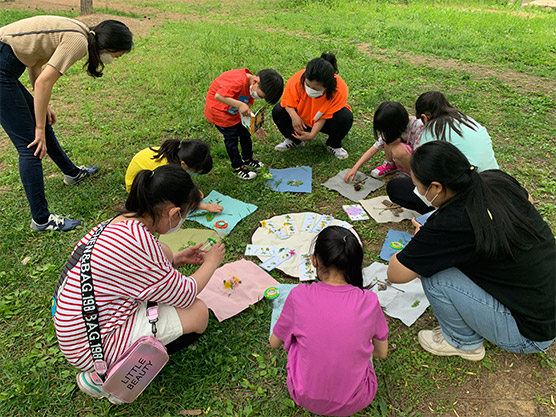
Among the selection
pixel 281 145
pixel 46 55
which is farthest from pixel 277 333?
pixel 281 145

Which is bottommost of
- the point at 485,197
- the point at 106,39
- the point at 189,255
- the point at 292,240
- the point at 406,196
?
the point at 292,240

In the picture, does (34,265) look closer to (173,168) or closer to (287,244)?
(173,168)

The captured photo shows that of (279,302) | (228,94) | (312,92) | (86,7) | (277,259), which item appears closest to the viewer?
(279,302)

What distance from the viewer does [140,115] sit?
190 inches

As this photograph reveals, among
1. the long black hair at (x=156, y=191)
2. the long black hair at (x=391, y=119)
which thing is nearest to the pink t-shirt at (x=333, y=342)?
the long black hair at (x=156, y=191)

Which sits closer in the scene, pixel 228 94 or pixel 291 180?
pixel 228 94

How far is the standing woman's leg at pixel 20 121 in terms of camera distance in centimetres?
263

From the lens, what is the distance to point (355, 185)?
3.58m

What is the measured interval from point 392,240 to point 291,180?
1231 millimetres

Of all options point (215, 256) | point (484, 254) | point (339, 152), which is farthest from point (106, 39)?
point (484, 254)

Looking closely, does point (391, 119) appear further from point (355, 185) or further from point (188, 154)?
point (188, 154)

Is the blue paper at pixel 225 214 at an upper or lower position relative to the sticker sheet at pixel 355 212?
lower

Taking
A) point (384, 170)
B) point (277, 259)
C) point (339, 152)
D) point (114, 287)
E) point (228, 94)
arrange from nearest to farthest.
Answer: point (114, 287) → point (277, 259) → point (228, 94) → point (384, 170) → point (339, 152)

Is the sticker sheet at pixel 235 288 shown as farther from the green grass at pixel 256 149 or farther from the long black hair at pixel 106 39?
the long black hair at pixel 106 39
